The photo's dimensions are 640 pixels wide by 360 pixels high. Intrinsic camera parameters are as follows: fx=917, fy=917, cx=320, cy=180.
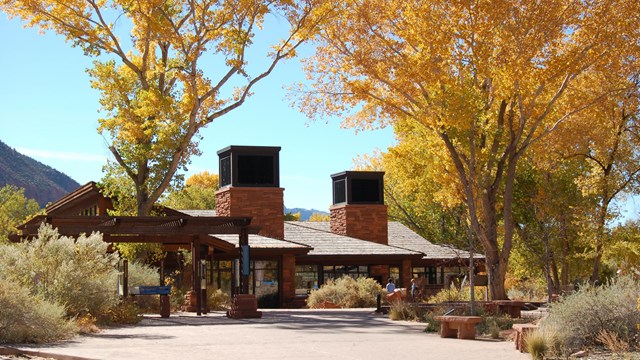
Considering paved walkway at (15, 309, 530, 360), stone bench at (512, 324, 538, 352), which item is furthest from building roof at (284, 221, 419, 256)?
stone bench at (512, 324, 538, 352)

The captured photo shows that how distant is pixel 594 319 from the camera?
50.0 feet

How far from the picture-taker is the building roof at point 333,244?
42688 mm

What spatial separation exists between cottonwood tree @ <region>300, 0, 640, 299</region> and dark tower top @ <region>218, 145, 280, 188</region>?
13861 mm

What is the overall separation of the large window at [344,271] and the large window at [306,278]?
49 centimetres

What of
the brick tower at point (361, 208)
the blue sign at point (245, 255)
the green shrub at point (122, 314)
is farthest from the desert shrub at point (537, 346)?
the brick tower at point (361, 208)

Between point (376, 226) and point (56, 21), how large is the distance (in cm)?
2137

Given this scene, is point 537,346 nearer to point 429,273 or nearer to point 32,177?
point 429,273

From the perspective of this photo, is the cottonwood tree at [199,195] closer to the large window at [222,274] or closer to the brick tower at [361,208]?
the brick tower at [361,208]

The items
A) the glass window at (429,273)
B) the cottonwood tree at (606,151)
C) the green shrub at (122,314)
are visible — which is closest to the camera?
the green shrub at (122,314)

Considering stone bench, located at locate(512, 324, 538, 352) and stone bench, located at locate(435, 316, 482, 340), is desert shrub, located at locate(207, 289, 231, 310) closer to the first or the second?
stone bench, located at locate(435, 316, 482, 340)

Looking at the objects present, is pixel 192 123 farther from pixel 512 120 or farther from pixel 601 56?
pixel 601 56

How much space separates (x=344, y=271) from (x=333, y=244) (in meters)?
1.42

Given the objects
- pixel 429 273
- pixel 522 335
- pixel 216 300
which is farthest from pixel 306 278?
pixel 522 335

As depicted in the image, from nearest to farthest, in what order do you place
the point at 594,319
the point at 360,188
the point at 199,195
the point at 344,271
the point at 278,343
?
1. the point at 594,319
2. the point at 278,343
3. the point at 344,271
4. the point at 360,188
5. the point at 199,195
